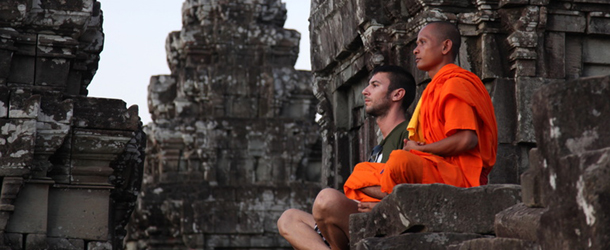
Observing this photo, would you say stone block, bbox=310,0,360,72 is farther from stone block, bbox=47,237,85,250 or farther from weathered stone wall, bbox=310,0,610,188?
stone block, bbox=47,237,85,250

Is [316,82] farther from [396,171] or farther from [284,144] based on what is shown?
[284,144]

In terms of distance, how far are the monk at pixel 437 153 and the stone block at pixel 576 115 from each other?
1.57m

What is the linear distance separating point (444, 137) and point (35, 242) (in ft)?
11.7

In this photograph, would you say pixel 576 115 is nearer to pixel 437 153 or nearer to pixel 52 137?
pixel 437 153

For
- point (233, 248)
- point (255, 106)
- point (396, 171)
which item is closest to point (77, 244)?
point (396, 171)

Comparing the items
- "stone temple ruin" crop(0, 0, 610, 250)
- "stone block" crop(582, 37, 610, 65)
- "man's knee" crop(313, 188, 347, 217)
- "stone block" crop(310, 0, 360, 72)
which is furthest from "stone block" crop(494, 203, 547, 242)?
"stone block" crop(310, 0, 360, 72)

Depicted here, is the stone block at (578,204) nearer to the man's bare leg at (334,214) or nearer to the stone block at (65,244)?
the man's bare leg at (334,214)

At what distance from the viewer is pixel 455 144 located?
14.9 feet

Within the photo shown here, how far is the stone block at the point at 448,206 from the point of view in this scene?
3941 millimetres

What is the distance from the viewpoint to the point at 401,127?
205 inches

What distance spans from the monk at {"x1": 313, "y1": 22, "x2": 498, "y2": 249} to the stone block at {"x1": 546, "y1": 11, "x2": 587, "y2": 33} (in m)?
2.02

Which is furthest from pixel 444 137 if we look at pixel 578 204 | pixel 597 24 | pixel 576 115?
pixel 597 24

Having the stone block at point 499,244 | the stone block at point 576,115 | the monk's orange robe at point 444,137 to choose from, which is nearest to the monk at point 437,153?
the monk's orange robe at point 444,137

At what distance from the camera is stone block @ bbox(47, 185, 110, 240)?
282 inches
